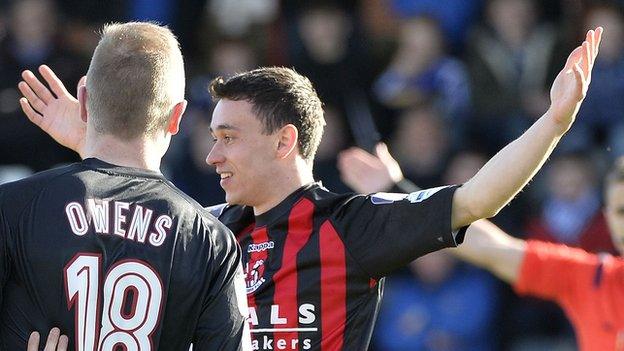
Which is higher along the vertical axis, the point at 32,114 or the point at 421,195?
the point at 32,114

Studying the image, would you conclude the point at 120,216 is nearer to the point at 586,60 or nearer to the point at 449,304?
the point at 586,60

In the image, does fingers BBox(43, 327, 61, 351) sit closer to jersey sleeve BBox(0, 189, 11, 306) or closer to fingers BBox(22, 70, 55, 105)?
jersey sleeve BBox(0, 189, 11, 306)

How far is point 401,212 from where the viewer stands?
4223 mm

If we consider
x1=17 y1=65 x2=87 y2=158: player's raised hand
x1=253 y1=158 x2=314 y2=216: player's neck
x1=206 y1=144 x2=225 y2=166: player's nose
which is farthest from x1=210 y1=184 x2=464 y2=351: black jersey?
x1=17 y1=65 x2=87 y2=158: player's raised hand

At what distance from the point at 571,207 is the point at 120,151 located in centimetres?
551

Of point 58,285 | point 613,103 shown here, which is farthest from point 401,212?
point 613,103

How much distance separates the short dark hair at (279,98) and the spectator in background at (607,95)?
13.9 feet

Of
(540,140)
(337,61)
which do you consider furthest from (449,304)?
(540,140)

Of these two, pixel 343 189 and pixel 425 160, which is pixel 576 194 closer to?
pixel 425 160

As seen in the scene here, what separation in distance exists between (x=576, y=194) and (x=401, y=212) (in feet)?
14.5

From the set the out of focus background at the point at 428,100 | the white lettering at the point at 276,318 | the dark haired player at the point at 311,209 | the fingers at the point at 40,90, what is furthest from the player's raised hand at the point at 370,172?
the out of focus background at the point at 428,100

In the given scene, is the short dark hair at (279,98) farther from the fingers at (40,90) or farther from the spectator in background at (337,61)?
the spectator in background at (337,61)

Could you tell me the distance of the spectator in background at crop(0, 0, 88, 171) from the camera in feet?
29.6

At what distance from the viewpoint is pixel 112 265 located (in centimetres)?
328
